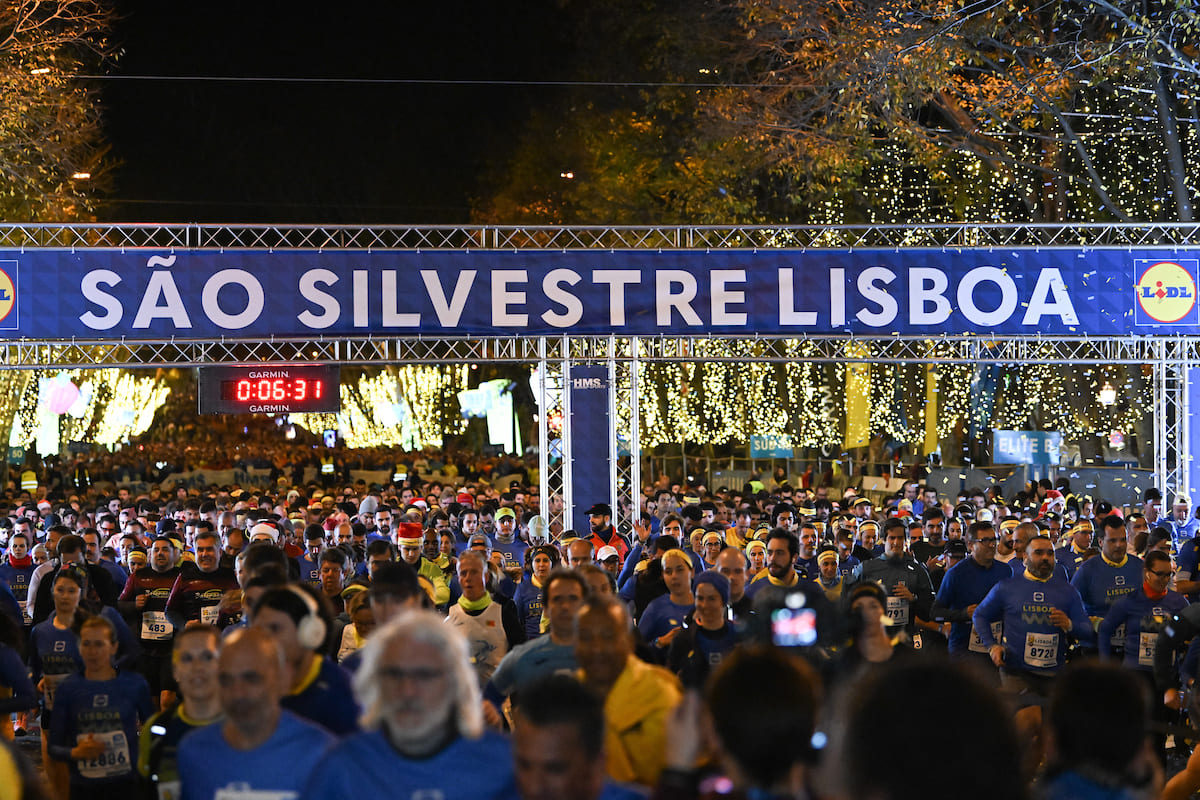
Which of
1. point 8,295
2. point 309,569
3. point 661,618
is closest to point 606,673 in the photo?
point 661,618

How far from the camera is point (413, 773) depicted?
376 centimetres

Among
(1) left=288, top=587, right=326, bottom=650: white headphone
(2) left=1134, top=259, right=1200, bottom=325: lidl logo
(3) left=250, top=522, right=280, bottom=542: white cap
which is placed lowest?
(3) left=250, top=522, right=280, bottom=542: white cap

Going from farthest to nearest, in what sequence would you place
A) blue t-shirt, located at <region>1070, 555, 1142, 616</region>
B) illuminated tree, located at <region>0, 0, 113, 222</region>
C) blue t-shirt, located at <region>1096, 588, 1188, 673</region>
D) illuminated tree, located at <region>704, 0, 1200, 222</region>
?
illuminated tree, located at <region>0, 0, 113, 222</region> → illuminated tree, located at <region>704, 0, 1200, 222</region> → blue t-shirt, located at <region>1070, 555, 1142, 616</region> → blue t-shirt, located at <region>1096, 588, 1188, 673</region>

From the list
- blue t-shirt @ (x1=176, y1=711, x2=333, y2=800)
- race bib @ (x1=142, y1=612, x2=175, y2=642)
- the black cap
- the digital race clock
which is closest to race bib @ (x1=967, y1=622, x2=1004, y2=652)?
the black cap

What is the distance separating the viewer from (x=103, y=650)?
702 cm

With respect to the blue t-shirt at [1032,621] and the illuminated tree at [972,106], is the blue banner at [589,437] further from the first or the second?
the blue t-shirt at [1032,621]

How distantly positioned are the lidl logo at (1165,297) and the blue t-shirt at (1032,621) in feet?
29.6

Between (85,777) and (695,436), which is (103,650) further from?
(695,436)

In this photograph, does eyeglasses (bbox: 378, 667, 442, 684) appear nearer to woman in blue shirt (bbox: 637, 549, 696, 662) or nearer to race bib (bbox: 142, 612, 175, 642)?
woman in blue shirt (bbox: 637, 549, 696, 662)

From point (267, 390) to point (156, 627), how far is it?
7.00 m

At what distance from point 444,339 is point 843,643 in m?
13.0

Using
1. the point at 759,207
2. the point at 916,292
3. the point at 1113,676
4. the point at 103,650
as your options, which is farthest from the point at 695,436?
the point at 1113,676

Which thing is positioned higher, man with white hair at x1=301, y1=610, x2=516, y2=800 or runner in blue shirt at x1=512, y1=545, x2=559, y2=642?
man with white hair at x1=301, y1=610, x2=516, y2=800

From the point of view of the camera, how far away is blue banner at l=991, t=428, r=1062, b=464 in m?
30.6
